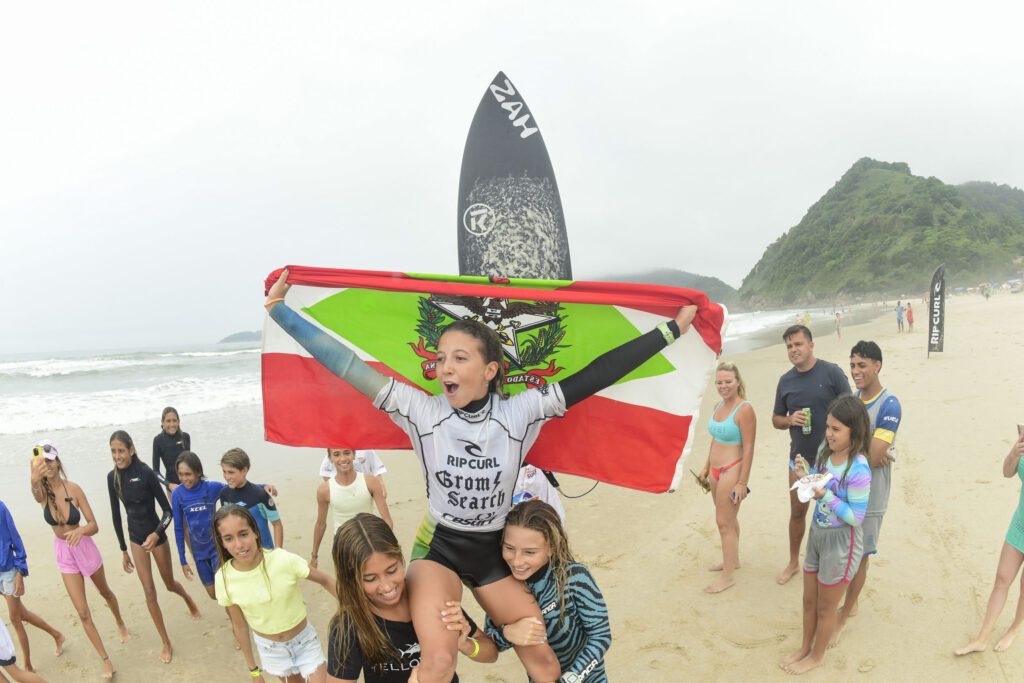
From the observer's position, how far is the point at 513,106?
3.89m

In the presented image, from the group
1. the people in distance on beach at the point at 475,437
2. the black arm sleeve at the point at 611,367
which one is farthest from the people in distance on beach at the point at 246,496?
the black arm sleeve at the point at 611,367

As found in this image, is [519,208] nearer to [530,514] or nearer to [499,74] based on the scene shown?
[499,74]

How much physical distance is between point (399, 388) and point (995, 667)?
12.7ft

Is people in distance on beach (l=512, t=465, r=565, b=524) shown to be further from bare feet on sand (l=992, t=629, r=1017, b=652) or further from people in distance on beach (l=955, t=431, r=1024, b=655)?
bare feet on sand (l=992, t=629, r=1017, b=652)

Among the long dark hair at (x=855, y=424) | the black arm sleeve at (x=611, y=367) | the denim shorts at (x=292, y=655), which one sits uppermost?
the black arm sleeve at (x=611, y=367)

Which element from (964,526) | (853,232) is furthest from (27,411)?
(853,232)

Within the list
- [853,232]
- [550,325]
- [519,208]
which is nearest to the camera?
[550,325]

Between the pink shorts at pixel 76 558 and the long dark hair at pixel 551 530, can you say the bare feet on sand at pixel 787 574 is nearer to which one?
the long dark hair at pixel 551 530

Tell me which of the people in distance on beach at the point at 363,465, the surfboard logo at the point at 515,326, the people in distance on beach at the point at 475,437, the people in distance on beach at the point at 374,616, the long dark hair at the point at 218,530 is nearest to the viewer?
the people in distance on beach at the point at 374,616

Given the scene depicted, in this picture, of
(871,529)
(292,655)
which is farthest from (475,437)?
(871,529)

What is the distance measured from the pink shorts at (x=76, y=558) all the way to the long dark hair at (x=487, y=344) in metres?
3.69

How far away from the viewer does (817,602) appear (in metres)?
3.20

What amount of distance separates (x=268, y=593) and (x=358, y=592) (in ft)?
4.16

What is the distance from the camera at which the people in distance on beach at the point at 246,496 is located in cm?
379
